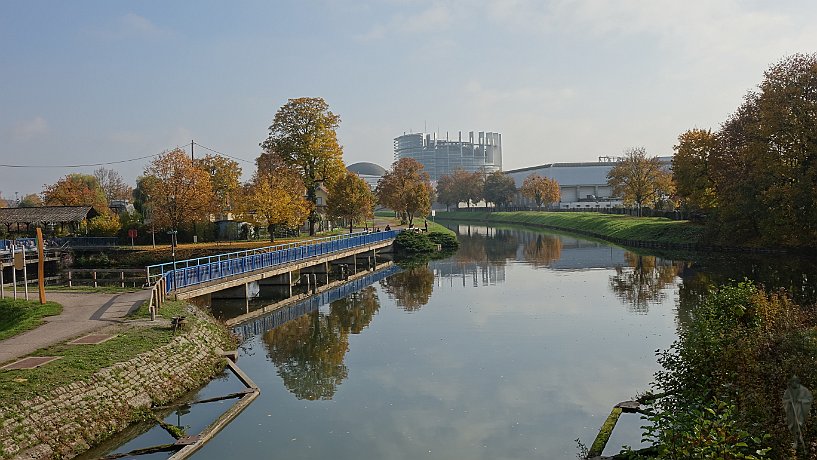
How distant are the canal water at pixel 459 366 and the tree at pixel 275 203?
581 inches

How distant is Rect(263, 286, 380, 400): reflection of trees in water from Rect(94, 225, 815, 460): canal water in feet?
0.24

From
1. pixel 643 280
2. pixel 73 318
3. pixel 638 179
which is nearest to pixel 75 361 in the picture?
pixel 73 318

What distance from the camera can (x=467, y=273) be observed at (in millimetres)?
47844

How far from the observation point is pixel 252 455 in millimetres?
14586

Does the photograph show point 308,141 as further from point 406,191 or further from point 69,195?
point 69,195

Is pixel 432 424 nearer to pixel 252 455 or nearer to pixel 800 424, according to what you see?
pixel 252 455

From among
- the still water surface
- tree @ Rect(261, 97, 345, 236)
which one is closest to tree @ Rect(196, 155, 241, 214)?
tree @ Rect(261, 97, 345, 236)

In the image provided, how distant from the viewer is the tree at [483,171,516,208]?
13800 centimetres

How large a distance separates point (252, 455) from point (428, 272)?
3538 cm

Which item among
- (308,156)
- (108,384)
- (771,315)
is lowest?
(108,384)

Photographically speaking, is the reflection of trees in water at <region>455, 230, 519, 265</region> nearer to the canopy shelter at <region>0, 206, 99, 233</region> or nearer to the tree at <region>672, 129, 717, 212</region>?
the tree at <region>672, 129, 717, 212</region>

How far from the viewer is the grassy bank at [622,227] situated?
204ft

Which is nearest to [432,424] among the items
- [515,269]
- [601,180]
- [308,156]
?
[515,269]

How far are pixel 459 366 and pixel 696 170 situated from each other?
48197 millimetres
